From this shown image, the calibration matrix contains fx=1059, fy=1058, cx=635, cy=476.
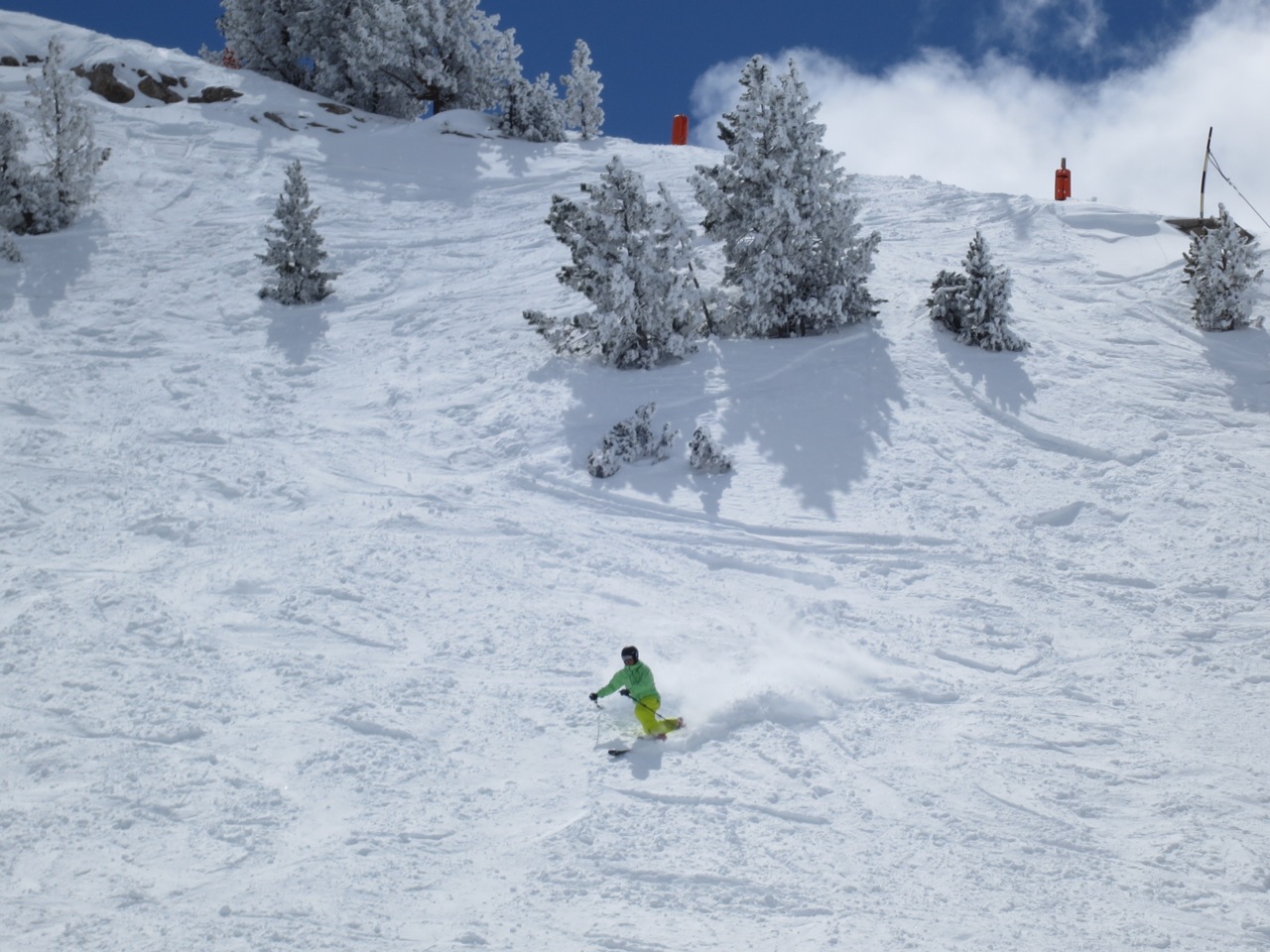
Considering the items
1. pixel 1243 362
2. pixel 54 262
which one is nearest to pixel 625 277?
pixel 1243 362

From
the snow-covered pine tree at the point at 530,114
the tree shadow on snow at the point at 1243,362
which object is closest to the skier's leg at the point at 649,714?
the tree shadow on snow at the point at 1243,362

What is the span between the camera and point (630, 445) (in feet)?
44.8

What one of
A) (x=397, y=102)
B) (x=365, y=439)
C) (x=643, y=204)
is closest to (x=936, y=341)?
(x=643, y=204)

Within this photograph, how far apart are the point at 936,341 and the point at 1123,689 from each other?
7731mm

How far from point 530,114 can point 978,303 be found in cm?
1518

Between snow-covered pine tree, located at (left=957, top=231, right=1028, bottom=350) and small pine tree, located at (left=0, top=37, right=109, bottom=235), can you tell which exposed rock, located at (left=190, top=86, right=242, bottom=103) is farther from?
snow-covered pine tree, located at (left=957, top=231, right=1028, bottom=350)

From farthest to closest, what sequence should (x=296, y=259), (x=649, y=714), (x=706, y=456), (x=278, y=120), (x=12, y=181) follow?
(x=278, y=120) < (x=12, y=181) < (x=296, y=259) < (x=706, y=456) < (x=649, y=714)

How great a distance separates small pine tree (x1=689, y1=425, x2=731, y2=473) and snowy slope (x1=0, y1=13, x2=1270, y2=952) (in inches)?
7.0

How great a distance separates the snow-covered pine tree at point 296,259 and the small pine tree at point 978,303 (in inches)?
408

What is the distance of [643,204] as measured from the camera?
1634 cm

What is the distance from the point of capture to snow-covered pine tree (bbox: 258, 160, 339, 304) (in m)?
18.2

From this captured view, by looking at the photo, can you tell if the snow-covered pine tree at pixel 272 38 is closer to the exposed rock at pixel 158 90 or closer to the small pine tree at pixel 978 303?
the exposed rock at pixel 158 90

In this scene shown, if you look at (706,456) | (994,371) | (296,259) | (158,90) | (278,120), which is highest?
(158,90)

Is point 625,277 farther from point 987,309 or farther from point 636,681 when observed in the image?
point 636,681
